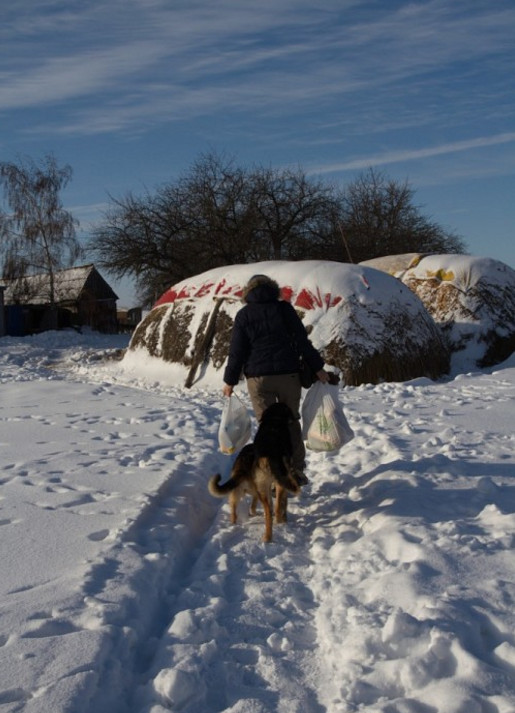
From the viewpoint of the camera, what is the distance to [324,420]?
6.47 m

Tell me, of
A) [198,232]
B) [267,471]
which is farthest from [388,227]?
[267,471]

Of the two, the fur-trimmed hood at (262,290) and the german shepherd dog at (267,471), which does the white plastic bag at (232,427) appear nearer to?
the german shepherd dog at (267,471)

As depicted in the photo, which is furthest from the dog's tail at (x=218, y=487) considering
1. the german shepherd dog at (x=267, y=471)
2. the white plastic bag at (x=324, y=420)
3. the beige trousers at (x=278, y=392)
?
the white plastic bag at (x=324, y=420)

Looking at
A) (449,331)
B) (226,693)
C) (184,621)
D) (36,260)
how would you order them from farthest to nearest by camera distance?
(36,260)
(449,331)
(184,621)
(226,693)

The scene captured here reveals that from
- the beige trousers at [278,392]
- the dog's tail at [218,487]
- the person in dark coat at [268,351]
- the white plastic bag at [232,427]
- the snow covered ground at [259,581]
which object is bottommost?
the snow covered ground at [259,581]

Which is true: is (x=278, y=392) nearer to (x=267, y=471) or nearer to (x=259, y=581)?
(x=267, y=471)

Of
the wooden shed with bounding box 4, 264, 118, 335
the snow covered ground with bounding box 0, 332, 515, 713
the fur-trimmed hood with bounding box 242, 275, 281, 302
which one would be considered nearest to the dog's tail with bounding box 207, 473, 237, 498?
the snow covered ground with bounding box 0, 332, 515, 713

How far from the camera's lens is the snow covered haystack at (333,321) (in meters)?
13.7

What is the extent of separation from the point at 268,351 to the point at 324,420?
0.89m

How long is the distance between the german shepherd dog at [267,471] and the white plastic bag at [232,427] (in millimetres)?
560

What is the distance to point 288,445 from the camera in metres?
5.69

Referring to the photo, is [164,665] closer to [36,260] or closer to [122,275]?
[122,275]

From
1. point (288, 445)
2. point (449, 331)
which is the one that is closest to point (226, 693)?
point (288, 445)

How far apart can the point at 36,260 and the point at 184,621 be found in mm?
37143
